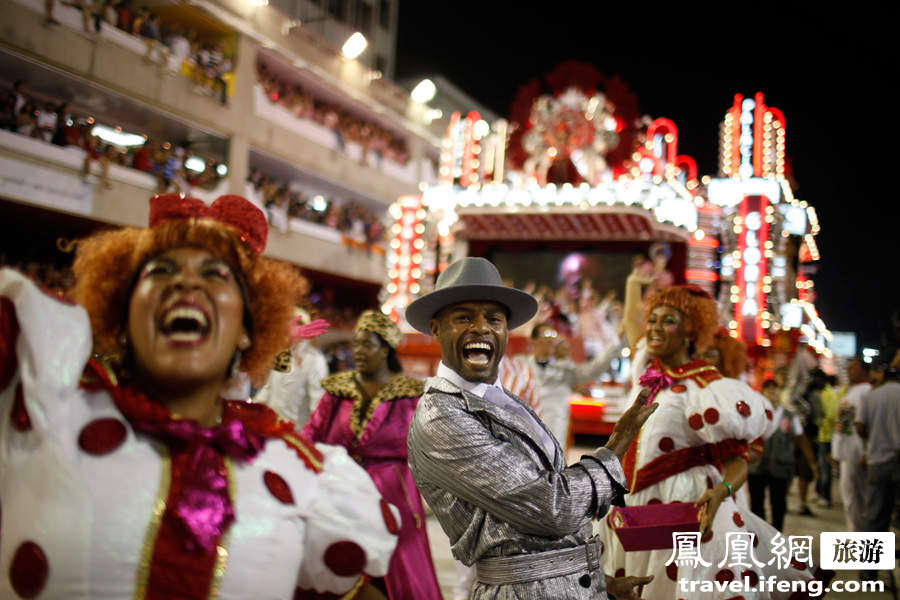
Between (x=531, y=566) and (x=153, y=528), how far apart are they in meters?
1.16

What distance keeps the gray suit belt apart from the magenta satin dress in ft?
6.35

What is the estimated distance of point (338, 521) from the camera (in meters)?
1.71

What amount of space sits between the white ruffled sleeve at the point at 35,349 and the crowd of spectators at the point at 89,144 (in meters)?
13.5

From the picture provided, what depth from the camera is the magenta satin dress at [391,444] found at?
411 centimetres

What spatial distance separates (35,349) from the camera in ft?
4.57

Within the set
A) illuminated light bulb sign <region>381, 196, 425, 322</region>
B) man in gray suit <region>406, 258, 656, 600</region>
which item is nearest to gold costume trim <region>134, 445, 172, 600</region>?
man in gray suit <region>406, 258, 656, 600</region>

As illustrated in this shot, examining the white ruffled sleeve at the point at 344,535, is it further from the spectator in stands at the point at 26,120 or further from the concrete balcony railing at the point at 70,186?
the spectator in stands at the point at 26,120

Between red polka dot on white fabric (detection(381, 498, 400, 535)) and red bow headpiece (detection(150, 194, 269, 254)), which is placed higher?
red bow headpiece (detection(150, 194, 269, 254))

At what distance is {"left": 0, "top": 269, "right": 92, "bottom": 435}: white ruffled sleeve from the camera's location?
1.39 meters

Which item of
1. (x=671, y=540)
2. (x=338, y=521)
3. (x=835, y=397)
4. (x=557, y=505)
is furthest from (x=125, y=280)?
(x=835, y=397)

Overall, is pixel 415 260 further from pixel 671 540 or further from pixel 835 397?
pixel 671 540

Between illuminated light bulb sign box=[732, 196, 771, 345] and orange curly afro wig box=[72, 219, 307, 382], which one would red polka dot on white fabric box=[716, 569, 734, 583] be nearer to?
orange curly afro wig box=[72, 219, 307, 382]

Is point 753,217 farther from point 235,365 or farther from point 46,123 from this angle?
point 46,123

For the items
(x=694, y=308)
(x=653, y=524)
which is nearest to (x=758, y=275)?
(x=694, y=308)
